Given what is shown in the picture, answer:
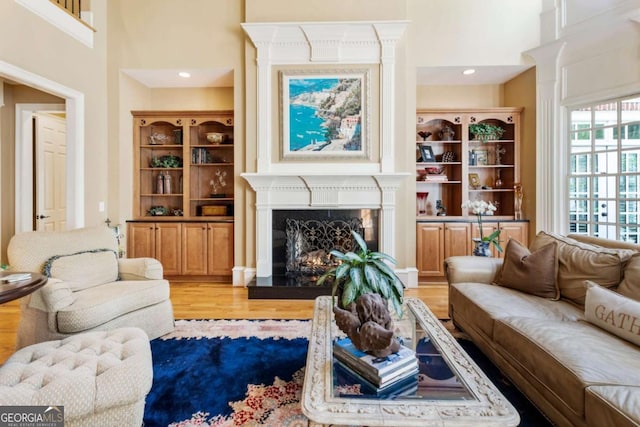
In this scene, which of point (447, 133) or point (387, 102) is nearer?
point (387, 102)

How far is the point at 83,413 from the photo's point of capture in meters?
1.26

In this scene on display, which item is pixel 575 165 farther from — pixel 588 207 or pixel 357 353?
pixel 357 353

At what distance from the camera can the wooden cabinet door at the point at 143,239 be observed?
4227 mm

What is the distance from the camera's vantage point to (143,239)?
423 centimetres

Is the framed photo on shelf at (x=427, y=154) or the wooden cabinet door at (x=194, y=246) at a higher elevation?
the framed photo on shelf at (x=427, y=154)

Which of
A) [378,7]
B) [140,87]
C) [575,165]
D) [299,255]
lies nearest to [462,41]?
[378,7]

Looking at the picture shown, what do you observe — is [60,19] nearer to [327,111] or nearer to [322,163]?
[327,111]

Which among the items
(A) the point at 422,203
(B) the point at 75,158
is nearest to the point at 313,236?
(A) the point at 422,203

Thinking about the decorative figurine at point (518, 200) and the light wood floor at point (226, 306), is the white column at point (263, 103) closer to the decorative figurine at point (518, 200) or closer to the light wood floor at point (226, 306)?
the light wood floor at point (226, 306)

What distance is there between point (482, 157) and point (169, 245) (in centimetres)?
464

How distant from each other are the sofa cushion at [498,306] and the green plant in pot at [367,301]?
0.80 m

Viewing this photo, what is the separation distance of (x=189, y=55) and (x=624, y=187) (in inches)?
213

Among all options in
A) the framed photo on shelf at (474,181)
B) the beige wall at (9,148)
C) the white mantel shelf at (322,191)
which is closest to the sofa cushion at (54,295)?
the white mantel shelf at (322,191)

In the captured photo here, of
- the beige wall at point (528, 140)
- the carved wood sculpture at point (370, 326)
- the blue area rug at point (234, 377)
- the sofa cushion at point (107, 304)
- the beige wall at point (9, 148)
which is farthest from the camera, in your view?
the beige wall at point (528, 140)
